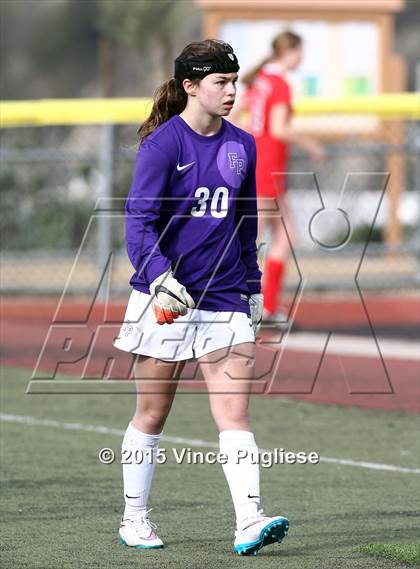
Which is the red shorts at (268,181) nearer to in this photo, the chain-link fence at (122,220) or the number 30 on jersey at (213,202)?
the chain-link fence at (122,220)

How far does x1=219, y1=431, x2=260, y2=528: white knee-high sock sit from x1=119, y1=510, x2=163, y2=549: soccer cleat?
0.47m

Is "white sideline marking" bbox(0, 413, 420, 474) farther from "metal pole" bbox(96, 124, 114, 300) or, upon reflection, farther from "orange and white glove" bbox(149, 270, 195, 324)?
"metal pole" bbox(96, 124, 114, 300)

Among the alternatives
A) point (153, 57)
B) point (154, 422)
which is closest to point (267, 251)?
point (154, 422)

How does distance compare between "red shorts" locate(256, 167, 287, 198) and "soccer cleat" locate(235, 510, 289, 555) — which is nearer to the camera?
"soccer cleat" locate(235, 510, 289, 555)

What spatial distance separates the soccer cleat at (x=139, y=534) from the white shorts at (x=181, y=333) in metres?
0.71

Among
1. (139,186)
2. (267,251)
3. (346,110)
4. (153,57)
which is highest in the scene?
(139,186)

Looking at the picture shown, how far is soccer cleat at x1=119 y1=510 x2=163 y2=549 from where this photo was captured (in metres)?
5.74

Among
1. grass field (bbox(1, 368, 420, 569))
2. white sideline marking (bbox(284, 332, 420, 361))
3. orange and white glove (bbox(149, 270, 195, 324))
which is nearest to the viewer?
orange and white glove (bbox(149, 270, 195, 324))

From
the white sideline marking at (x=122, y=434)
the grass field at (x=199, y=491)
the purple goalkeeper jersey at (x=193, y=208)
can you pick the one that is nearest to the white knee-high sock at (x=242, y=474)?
the grass field at (x=199, y=491)

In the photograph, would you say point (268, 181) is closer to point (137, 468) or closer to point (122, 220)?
point (122, 220)

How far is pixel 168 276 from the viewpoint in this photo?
5.34 meters

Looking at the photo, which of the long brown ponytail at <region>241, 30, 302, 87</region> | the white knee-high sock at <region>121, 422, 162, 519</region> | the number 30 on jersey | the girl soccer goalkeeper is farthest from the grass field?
the long brown ponytail at <region>241, 30, 302, 87</region>

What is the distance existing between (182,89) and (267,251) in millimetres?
7714

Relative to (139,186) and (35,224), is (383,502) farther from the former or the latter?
(35,224)
